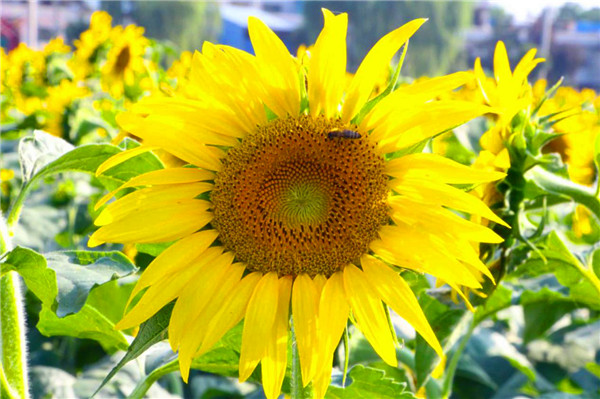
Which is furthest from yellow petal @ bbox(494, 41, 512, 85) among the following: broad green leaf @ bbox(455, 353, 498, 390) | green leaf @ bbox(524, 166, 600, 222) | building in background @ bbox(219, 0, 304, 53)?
building in background @ bbox(219, 0, 304, 53)

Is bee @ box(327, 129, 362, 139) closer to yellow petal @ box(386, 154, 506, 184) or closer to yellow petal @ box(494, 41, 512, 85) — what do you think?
yellow petal @ box(386, 154, 506, 184)

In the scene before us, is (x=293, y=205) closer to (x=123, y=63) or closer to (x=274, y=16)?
(x=123, y=63)

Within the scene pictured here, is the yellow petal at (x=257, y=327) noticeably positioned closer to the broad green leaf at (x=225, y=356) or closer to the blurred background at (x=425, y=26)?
the broad green leaf at (x=225, y=356)

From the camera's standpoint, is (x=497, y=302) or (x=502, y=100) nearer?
(x=502, y=100)

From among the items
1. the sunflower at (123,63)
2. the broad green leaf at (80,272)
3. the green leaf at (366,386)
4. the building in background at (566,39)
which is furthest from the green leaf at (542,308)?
the building in background at (566,39)

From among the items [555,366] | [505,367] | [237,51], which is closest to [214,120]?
[237,51]

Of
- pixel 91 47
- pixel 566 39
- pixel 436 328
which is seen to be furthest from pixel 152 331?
pixel 566 39
